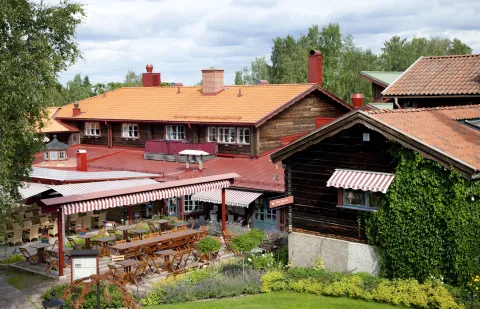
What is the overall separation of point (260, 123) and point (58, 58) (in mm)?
15599

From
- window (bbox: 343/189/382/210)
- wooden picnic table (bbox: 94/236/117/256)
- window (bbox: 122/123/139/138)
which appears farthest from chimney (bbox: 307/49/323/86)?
window (bbox: 343/189/382/210)

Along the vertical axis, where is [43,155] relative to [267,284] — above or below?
above

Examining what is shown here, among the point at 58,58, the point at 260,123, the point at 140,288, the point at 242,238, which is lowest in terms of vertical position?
the point at 140,288

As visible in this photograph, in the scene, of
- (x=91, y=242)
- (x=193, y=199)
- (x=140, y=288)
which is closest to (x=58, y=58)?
(x=140, y=288)

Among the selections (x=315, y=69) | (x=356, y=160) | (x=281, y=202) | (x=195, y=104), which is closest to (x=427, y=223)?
(x=356, y=160)

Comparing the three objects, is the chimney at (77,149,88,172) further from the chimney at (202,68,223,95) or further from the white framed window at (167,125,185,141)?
the chimney at (202,68,223,95)

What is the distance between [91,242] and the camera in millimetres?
22672

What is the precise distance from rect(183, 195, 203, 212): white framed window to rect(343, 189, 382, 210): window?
13.4m

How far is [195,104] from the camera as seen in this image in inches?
1398

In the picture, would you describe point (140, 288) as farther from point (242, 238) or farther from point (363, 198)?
point (363, 198)

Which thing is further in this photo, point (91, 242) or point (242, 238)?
point (91, 242)

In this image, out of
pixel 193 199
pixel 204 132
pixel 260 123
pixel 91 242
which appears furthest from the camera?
pixel 204 132

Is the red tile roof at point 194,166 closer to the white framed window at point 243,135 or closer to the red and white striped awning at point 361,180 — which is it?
the white framed window at point 243,135

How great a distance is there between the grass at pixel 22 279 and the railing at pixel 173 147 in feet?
42.5
